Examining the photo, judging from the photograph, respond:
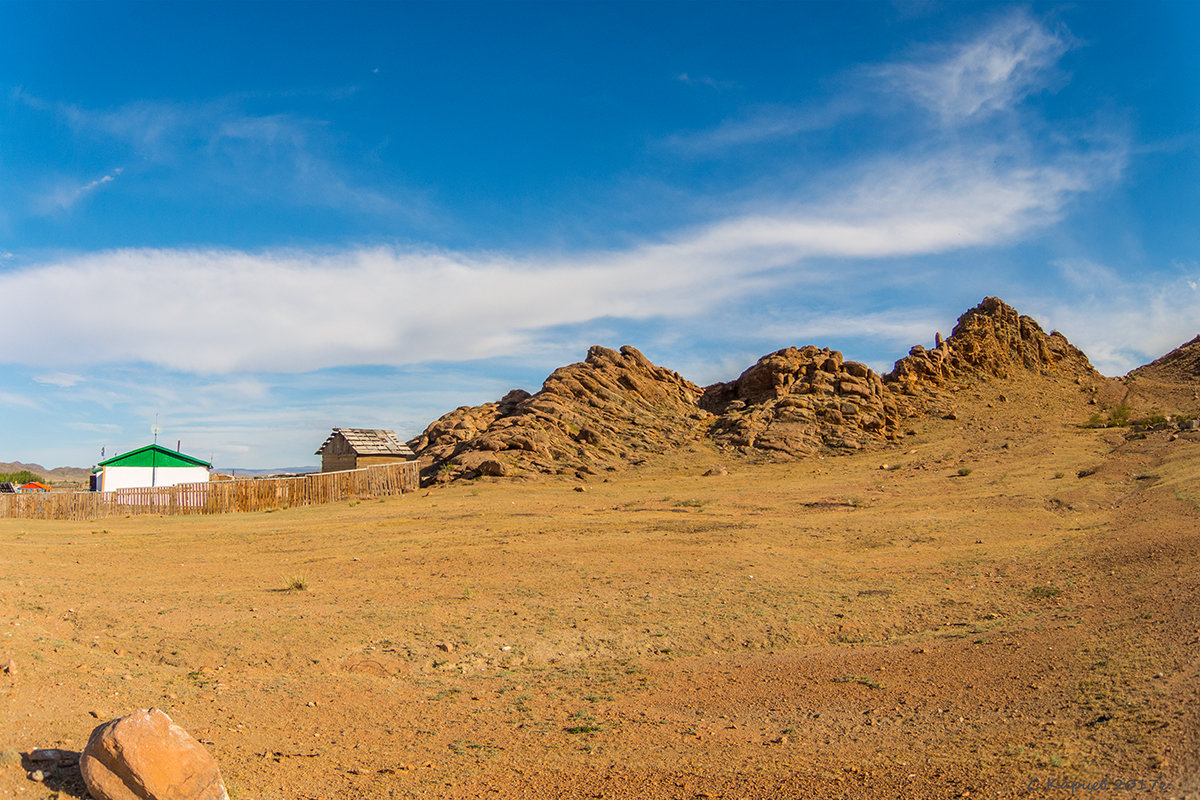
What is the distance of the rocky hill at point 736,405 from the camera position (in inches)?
1385

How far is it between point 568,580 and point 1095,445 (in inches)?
1049

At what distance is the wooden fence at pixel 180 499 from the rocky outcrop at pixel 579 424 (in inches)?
244

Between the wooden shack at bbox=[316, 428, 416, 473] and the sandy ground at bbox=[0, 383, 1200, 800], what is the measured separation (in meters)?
17.5

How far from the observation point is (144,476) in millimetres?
37219

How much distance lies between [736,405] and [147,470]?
30.3m

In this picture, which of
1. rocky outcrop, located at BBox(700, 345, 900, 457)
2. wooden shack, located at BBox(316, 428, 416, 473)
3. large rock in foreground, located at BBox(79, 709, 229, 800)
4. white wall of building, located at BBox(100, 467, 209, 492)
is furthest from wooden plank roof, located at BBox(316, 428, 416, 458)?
large rock in foreground, located at BBox(79, 709, 229, 800)

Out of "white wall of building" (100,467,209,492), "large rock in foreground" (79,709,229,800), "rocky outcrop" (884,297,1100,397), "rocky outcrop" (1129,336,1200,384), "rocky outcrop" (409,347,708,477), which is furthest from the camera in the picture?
"rocky outcrop" (1129,336,1200,384)

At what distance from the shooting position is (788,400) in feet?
130

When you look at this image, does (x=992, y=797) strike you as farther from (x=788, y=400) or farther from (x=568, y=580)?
(x=788, y=400)

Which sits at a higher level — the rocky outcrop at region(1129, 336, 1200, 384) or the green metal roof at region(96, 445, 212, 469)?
the rocky outcrop at region(1129, 336, 1200, 384)

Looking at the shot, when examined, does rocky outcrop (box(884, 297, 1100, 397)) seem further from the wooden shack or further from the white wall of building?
the white wall of building

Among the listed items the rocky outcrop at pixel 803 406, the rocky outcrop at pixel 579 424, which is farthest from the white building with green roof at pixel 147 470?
the rocky outcrop at pixel 803 406

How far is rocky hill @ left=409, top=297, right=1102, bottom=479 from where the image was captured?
35.2 m

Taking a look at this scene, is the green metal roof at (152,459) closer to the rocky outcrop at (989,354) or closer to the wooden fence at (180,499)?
the wooden fence at (180,499)
